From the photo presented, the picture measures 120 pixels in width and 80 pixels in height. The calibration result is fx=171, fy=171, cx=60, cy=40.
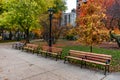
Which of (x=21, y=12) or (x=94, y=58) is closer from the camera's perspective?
(x=94, y=58)

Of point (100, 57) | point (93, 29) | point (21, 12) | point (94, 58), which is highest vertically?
point (21, 12)

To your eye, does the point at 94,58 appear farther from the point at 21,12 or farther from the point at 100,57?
the point at 21,12

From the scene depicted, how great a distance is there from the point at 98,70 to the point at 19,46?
43.9ft

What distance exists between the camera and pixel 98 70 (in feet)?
29.8

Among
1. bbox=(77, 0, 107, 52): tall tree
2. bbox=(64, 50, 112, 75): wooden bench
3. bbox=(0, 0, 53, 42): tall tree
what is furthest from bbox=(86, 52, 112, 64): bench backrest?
bbox=(0, 0, 53, 42): tall tree

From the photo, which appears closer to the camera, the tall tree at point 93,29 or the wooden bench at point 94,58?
the wooden bench at point 94,58

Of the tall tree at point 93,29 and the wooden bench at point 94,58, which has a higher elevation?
the tall tree at point 93,29

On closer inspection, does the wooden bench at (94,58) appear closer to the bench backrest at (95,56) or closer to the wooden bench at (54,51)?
the bench backrest at (95,56)

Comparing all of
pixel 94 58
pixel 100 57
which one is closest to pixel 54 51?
pixel 94 58

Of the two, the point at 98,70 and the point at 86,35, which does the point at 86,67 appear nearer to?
the point at 98,70

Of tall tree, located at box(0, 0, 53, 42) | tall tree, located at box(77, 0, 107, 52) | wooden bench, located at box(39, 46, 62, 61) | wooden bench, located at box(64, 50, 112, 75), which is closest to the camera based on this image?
wooden bench, located at box(64, 50, 112, 75)

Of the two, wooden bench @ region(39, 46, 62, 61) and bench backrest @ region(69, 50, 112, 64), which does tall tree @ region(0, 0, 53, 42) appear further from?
bench backrest @ region(69, 50, 112, 64)

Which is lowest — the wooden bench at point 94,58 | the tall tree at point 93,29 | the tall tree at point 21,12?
the wooden bench at point 94,58

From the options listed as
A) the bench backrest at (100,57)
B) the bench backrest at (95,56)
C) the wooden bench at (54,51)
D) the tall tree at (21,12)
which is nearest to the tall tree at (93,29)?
the bench backrest at (95,56)
